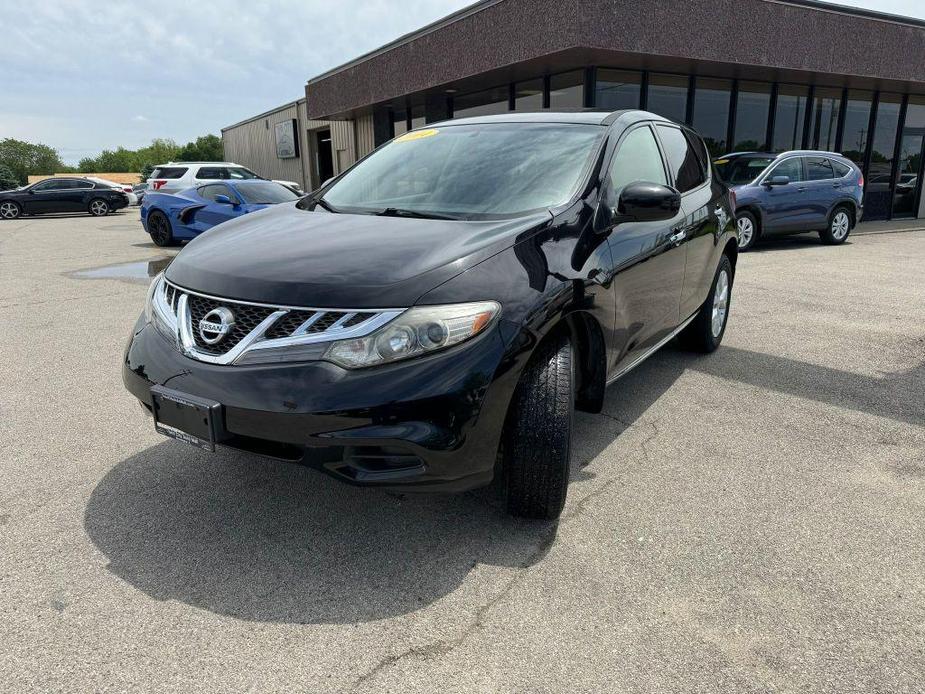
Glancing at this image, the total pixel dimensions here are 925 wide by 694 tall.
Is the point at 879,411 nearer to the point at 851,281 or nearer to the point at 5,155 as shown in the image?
the point at 851,281

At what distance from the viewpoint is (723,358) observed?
17.0ft

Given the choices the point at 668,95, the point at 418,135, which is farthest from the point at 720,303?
the point at 668,95

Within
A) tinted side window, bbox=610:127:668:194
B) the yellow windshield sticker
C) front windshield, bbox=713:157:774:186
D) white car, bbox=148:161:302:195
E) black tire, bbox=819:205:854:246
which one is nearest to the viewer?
tinted side window, bbox=610:127:668:194

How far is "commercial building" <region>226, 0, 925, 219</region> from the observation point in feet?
39.3

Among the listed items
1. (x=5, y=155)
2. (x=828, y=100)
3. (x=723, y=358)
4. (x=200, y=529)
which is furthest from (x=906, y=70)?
(x=5, y=155)

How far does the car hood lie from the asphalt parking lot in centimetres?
73

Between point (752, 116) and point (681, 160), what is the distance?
13269 mm

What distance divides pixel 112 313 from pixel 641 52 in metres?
9.59

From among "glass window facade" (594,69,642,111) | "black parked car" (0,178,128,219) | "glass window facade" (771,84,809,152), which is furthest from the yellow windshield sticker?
"black parked car" (0,178,128,219)

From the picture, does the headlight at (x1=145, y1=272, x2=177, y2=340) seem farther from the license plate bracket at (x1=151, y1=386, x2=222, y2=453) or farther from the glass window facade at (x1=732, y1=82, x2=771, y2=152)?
the glass window facade at (x1=732, y1=82, x2=771, y2=152)

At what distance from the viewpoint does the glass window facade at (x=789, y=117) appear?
637 inches

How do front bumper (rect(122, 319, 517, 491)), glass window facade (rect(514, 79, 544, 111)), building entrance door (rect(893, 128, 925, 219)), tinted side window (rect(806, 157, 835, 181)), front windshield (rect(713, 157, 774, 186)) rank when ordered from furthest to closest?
building entrance door (rect(893, 128, 925, 219)) < glass window facade (rect(514, 79, 544, 111)) < tinted side window (rect(806, 157, 835, 181)) < front windshield (rect(713, 157, 774, 186)) < front bumper (rect(122, 319, 517, 491))

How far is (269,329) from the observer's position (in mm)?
2309

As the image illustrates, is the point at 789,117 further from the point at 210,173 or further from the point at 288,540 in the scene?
the point at 288,540
